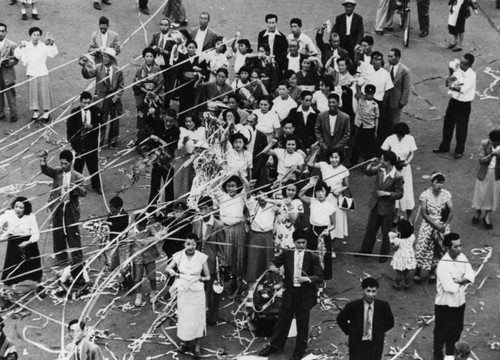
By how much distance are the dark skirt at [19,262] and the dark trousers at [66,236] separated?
0.43 meters

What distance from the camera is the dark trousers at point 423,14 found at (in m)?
23.1

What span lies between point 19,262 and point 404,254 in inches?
197

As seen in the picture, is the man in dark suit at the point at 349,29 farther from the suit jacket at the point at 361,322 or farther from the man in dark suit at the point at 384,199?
the suit jacket at the point at 361,322

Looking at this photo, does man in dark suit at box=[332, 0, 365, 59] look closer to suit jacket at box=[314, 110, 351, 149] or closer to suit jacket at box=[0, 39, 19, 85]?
suit jacket at box=[314, 110, 351, 149]

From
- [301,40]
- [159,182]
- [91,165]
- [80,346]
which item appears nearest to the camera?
[80,346]

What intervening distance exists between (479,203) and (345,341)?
11.4ft

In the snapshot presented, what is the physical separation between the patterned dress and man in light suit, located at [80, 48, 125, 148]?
5.68 metres

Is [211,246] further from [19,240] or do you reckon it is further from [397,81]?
[397,81]

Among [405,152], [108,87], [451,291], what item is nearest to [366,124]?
[405,152]

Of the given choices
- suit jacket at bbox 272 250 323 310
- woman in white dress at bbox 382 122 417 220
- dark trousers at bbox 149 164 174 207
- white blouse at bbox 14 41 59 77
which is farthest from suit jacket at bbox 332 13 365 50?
suit jacket at bbox 272 250 323 310

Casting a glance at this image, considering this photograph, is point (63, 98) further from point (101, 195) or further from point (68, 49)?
point (101, 195)

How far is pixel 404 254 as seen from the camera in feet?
52.8

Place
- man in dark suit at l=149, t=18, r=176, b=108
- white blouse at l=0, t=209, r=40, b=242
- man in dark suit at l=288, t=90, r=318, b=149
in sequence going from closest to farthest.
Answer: white blouse at l=0, t=209, r=40, b=242 < man in dark suit at l=288, t=90, r=318, b=149 < man in dark suit at l=149, t=18, r=176, b=108

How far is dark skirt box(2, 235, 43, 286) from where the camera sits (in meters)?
15.9
